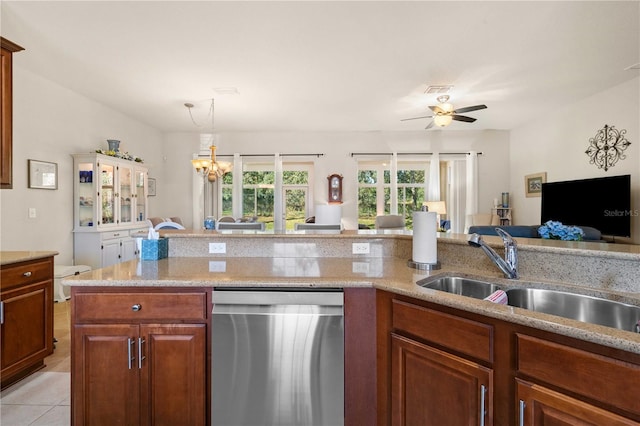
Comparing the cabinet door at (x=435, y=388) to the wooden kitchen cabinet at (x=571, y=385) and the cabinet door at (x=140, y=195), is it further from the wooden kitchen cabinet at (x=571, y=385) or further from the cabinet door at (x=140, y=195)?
the cabinet door at (x=140, y=195)

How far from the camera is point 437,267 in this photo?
66.4 inches

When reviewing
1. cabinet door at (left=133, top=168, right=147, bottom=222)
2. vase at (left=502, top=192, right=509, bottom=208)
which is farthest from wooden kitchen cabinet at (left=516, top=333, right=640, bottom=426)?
vase at (left=502, top=192, right=509, bottom=208)

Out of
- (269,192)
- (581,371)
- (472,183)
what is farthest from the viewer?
(269,192)

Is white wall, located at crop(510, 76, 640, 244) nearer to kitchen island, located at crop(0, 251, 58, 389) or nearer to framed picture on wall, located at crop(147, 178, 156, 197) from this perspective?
kitchen island, located at crop(0, 251, 58, 389)

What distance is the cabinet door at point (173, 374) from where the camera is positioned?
142 centimetres

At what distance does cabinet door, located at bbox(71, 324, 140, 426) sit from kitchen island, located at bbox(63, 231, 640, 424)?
1.0 inches

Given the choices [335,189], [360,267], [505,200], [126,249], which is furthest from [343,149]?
[360,267]

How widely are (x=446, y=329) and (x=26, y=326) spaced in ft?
8.65

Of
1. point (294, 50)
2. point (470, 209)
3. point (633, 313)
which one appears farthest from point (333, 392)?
point (470, 209)

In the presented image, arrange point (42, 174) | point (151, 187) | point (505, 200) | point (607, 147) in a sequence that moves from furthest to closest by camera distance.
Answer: point (505, 200) < point (151, 187) < point (607, 147) < point (42, 174)

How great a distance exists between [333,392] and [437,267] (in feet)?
2.72

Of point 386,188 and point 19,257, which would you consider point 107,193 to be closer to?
point 19,257

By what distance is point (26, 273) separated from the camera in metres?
2.08

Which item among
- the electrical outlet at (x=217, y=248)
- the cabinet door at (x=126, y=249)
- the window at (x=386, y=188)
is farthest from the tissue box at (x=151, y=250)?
the window at (x=386, y=188)
